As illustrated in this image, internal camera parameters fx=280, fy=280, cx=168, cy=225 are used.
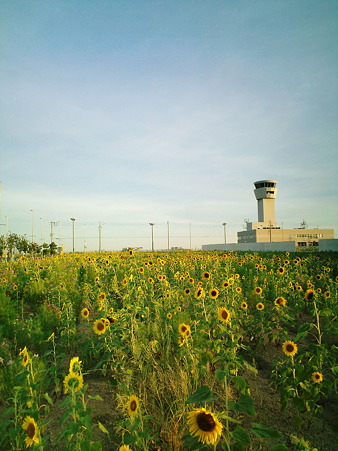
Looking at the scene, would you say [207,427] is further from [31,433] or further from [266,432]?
[31,433]

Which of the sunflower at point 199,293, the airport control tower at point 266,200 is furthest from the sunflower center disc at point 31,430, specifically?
the airport control tower at point 266,200

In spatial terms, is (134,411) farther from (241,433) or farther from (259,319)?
(259,319)

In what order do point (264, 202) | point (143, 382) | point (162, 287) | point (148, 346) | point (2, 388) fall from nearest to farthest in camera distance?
point (143, 382)
point (2, 388)
point (148, 346)
point (162, 287)
point (264, 202)

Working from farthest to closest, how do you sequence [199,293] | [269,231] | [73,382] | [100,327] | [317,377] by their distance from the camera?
[269,231]
[199,293]
[100,327]
[317,377]
[73,382]

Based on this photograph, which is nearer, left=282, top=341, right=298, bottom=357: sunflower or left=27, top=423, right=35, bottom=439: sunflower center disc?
left=27, top=423, right=35, bottom=439: sunflower center disc

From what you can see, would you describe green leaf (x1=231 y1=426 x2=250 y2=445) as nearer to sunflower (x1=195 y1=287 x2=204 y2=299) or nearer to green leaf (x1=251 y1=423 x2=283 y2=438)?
green leaf (x1=251 y1=423 x2=283 y2=438)

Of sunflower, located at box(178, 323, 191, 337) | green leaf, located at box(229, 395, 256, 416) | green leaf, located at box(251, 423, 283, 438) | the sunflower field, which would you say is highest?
sunflower, located at box(178, 323, 191, 337)

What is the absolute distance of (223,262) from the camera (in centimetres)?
985

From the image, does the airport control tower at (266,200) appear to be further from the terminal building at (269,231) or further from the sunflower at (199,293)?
the sunflower at (199,293)

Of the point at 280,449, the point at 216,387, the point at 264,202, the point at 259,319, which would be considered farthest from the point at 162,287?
the point at 264,202

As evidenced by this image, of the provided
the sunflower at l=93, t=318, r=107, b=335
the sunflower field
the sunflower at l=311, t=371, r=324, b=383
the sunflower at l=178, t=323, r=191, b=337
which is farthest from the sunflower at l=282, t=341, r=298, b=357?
the sunflower at l=93, t=318, r=107, b=335

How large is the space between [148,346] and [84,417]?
1.58 meters

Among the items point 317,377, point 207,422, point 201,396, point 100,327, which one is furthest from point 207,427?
point 100,327

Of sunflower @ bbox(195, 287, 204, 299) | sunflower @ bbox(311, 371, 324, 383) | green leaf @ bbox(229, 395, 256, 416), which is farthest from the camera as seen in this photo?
sunflower @ bbox(195, 287, 204, 299)
